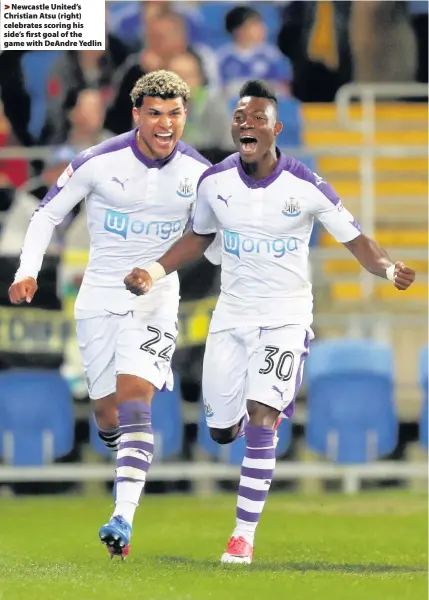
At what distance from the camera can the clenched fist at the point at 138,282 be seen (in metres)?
8.26

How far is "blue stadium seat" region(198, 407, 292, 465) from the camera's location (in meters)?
12.0

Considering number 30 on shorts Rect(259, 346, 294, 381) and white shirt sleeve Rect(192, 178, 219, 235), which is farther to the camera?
white shirt sleeve Rect(192, 178, 219, 235)

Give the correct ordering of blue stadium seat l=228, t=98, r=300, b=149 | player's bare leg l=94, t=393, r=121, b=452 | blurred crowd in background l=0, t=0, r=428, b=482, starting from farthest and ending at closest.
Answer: blue stadium seat l=228, t=98, r=300, b=149 → blurred crowd in background l=0, t=0, r=428, b=482 → player's bare leg l=94, t=393, r=121, b=452

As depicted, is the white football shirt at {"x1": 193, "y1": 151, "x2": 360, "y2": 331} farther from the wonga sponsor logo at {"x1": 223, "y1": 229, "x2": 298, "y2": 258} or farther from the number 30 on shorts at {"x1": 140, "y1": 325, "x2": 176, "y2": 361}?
the number 30 on shorts at {"x1": 140, "y1": 325, "x2": 176, "y2": 361}

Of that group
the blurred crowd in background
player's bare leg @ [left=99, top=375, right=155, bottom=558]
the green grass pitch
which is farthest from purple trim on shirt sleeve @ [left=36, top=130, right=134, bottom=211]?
the blurred crowd in background

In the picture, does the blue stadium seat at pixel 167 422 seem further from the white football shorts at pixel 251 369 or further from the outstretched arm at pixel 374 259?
the outstretched arm at pixel 374 259

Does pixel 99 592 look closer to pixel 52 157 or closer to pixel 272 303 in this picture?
pixel 272 303

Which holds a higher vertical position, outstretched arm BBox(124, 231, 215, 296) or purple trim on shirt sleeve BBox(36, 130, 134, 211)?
purple trim on shirt sleeve BBox(36, 130, 134, 211)

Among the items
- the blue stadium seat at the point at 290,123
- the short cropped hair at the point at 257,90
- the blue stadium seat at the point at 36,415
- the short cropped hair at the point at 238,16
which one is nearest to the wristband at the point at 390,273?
the short cropped hair at the point at 257,90

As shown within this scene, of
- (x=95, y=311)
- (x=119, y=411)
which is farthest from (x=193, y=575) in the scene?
(x=95, y=311)

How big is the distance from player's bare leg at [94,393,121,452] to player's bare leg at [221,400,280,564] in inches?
49.2

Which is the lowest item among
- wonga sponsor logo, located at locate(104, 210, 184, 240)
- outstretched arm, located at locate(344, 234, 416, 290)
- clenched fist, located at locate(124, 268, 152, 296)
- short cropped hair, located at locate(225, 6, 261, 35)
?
clenched fist, located at locate(124, 268, 152, 296)

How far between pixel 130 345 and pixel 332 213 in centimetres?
124

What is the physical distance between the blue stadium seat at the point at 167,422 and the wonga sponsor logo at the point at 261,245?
338cm
